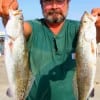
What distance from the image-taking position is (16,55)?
5961 millimetres

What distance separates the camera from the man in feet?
22.2

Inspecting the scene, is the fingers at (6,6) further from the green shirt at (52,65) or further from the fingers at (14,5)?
the green shirt at (52,65)

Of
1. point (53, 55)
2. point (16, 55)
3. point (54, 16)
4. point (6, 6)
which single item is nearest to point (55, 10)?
point (54, 16)

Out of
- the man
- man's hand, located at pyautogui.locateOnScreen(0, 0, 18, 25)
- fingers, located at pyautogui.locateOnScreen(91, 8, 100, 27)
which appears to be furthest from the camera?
the man

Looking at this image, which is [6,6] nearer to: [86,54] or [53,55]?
[53,55]

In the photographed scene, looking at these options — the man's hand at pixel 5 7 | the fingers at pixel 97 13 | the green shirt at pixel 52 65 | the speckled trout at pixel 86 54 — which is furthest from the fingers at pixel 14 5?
the fingers at pixel 97 13

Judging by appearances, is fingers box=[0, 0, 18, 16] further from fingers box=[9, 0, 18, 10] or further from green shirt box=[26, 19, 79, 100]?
green shirt box=[26, 19, 79, 100]

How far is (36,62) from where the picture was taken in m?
6.86

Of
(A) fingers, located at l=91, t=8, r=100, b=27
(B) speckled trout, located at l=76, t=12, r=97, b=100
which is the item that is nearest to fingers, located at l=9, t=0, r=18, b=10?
(B) speckled trout, located at l=76, t=12, r=97, b=100

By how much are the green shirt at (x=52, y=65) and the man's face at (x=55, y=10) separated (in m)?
0.23

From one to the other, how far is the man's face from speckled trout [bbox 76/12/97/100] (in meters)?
0.64

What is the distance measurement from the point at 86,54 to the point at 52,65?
31.9 inches

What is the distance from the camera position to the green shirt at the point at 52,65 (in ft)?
22.2

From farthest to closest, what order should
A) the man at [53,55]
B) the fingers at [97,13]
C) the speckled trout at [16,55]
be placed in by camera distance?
the man at [53,55], the fingers at [97,13], the speckled trout at [16,55]
